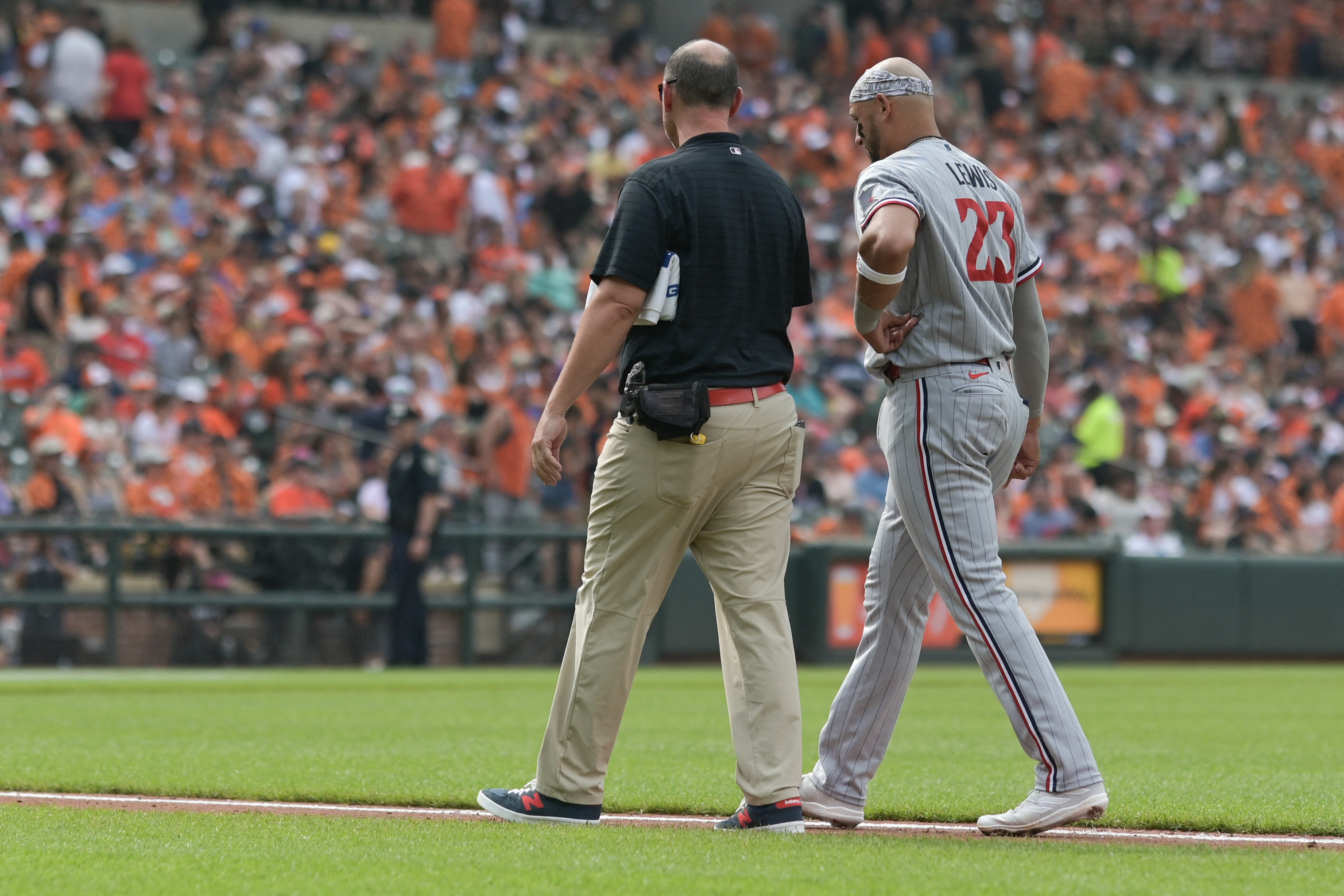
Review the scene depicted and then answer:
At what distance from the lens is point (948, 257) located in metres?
5.09

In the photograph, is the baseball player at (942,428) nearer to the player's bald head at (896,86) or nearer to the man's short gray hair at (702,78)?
the player's bald head at (896,86)

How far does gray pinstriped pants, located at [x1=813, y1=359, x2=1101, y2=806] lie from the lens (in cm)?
495

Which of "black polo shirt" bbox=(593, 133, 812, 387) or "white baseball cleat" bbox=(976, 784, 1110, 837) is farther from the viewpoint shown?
"black polo shirt" bbox=(593, 133, 812, 387)

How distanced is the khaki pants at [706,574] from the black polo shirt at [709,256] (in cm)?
16

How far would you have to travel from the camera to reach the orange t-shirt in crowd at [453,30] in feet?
78.8

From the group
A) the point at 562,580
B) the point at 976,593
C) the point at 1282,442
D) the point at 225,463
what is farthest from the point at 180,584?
the point at 1282,442

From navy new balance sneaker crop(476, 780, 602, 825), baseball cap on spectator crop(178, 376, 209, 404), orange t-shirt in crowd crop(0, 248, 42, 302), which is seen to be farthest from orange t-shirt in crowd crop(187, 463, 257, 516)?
navy new balance sneaker crop(476, 780, 602, 825)

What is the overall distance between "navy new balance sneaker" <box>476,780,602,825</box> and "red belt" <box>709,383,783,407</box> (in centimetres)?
121

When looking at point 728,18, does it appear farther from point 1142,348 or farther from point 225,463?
point 225,463

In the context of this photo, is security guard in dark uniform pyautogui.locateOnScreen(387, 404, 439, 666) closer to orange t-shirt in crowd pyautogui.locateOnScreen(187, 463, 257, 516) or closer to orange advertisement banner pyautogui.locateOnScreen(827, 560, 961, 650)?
orange t-shirt in crowd pyautogui.locateOnScreen(187, 463, 257, 516)

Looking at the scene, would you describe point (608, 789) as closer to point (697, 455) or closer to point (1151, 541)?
point (697, 455)

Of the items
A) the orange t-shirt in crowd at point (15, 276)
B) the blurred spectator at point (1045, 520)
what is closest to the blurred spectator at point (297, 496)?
the orange t-shirt in crowd at point (15, 276)

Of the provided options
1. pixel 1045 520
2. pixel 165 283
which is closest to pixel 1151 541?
pixel 1045 520

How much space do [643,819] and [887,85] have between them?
90.4 inches
